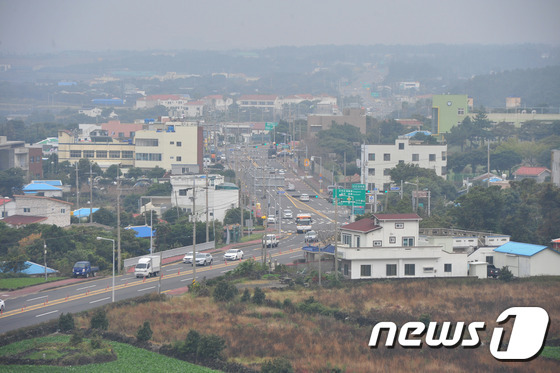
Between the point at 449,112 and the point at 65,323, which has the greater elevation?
the point at 449,112

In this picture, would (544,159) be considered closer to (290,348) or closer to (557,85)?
(290,348)

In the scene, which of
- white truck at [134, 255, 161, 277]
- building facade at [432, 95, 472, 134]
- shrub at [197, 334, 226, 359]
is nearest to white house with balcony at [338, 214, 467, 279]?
white truck at [134, 255, 161, 277]

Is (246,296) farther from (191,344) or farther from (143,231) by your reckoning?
(143,231)

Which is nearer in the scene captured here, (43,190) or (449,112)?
(43,190)

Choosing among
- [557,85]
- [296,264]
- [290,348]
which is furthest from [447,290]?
[557,85]

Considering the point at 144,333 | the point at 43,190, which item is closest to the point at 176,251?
the point at 144,333

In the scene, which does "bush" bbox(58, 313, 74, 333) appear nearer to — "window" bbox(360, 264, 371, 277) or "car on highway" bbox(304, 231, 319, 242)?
"window" bbox(360, 264, 371, 277)

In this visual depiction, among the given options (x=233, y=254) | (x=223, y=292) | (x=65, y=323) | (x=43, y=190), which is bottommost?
(x=233, y=254)
